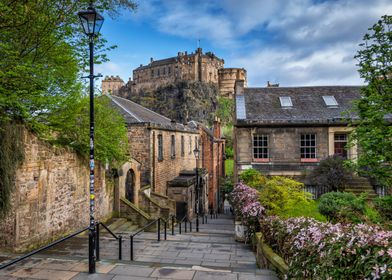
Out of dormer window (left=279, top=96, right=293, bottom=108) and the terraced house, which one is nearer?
the terraced house

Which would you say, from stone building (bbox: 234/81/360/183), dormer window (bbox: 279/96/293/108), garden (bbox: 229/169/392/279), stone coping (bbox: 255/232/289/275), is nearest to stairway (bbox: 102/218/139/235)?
garden (bbox: 229/169/392/279)

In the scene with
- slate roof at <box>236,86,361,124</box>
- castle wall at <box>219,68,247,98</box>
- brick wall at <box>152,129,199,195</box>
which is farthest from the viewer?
castle wall at <box>219,68,247,98</box>

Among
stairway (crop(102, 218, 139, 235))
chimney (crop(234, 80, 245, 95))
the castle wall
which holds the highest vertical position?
the castle wall

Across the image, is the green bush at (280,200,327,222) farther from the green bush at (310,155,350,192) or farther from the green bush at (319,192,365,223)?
the green bush at (310,155,350,192)

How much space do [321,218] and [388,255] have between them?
8091mm

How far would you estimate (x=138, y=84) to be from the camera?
10644 centimetres

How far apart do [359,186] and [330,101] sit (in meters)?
5.89

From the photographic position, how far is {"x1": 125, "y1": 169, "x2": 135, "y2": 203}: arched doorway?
1845 centimetres

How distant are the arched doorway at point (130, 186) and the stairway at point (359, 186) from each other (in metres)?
12.2

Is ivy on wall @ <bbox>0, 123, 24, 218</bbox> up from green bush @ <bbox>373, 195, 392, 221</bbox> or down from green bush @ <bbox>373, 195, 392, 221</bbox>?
Result: up

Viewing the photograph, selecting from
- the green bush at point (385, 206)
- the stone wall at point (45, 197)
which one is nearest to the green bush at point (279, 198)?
the green bush at point (385, 206)

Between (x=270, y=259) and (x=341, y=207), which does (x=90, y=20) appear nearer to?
(x=270, y=259)

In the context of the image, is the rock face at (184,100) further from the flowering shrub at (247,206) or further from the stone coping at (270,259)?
the stone coping at (270,259)

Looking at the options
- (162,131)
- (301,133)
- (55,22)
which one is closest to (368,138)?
(301,133)
